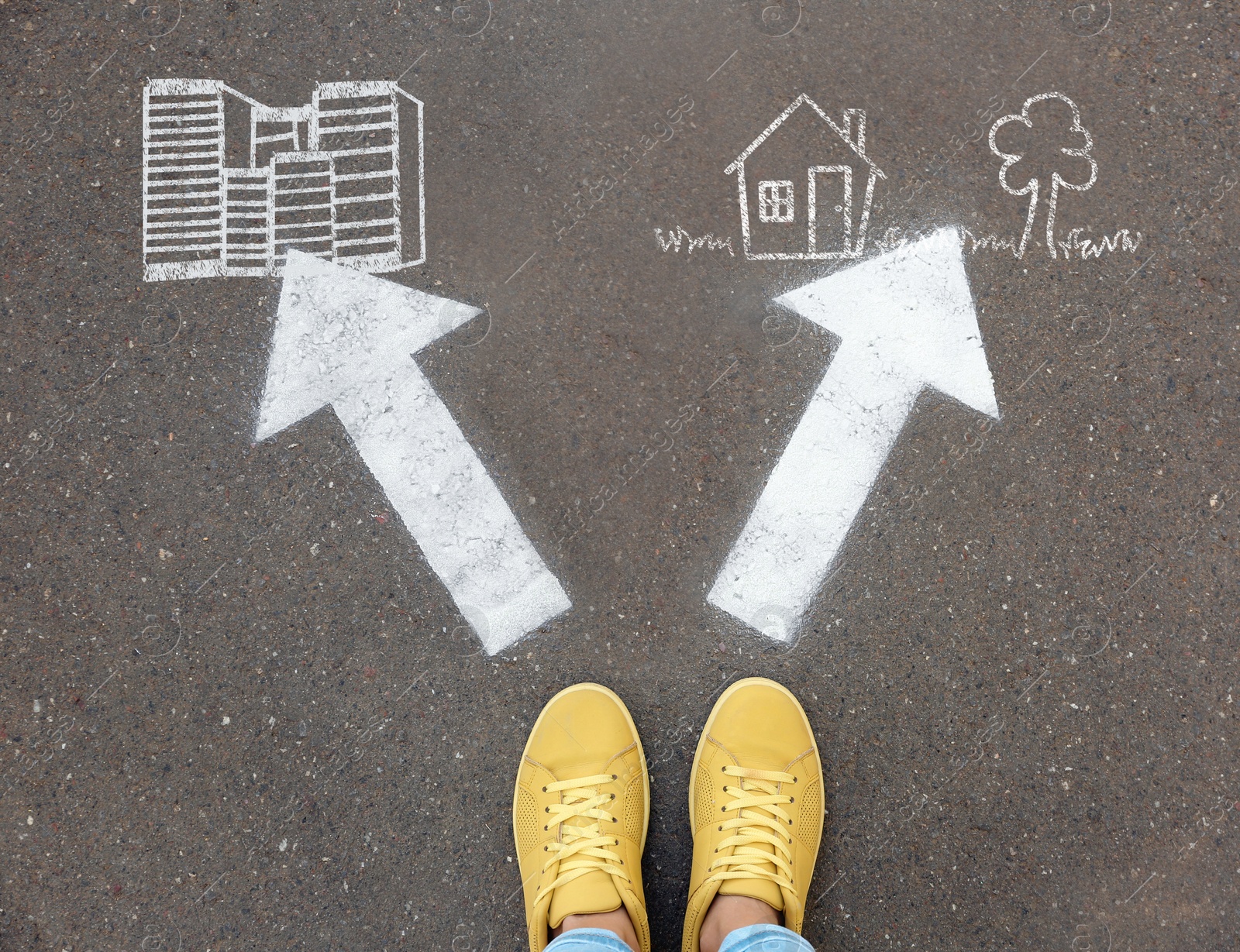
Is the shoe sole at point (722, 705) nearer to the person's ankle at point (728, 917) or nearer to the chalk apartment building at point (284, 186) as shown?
the person's ankle at point (728, 917)

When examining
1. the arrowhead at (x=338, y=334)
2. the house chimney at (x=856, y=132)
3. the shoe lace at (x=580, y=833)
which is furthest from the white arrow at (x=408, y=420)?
the house chimney at (x=856, y=132)

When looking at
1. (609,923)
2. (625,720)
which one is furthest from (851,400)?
(609,923)

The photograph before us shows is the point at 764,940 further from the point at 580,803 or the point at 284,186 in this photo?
the point at 284,186

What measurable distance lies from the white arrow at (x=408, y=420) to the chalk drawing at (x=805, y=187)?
0.99 meters

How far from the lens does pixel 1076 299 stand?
2113 millimetres

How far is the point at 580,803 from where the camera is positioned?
6.65 ft

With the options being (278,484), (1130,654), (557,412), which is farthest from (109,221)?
(1130,654)

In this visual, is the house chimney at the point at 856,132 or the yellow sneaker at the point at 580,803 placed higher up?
the house chimney at the point at 856,132

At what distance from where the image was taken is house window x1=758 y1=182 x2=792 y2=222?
214 centimetres

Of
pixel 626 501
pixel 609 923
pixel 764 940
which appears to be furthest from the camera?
pixel 626 501

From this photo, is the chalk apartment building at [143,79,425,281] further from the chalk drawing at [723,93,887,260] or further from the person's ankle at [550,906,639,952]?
the person's ankle at [550,906,639,952]

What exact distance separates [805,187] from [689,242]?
0.43 metres

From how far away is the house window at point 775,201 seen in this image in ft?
7.01

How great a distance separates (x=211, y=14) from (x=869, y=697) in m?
3.18
